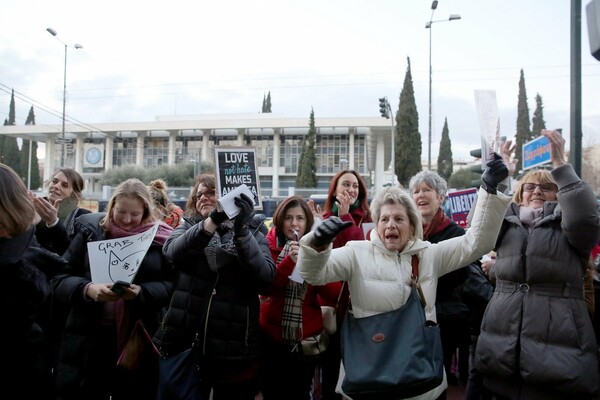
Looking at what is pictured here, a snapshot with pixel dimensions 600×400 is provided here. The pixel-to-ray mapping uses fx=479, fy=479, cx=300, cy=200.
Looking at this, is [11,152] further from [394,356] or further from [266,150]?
[394,356]

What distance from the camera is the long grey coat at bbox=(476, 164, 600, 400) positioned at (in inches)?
112

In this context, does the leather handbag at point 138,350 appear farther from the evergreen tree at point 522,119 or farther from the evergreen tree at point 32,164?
the evergreen tree at point 32,164

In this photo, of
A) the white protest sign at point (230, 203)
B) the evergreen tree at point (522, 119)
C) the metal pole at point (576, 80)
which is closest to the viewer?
the white protest sign at point (230, 203)

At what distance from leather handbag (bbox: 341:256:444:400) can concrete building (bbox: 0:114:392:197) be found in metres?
49.8

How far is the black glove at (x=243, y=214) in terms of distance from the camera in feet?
9.93

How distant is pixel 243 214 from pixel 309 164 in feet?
161

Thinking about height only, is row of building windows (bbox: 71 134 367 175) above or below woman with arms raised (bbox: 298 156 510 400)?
above

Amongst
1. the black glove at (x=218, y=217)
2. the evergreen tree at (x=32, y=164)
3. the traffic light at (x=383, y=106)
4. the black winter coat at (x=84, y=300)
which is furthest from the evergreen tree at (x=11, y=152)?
the black glove at (x=218, y=217)

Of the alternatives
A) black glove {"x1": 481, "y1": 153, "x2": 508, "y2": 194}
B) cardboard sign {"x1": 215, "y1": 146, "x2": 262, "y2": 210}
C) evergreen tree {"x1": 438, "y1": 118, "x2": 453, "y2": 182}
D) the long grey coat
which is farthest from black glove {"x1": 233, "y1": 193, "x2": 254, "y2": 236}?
evergreen tree {"x1": 438, "y1": 118, "x2": 453, "y2": 182}

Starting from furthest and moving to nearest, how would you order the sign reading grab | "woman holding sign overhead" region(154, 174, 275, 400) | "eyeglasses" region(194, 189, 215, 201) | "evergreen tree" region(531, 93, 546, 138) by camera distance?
"evergreen tree" region(531, 93, 546, 138)
the sign reading grab
"eyeglasses" region(194, 189, 215, 201)
"woman holding sign overhead" region(154, 174, 275, 400)

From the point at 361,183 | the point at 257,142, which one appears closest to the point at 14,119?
the point at 257,142

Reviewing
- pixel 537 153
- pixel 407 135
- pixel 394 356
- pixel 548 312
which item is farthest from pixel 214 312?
pixel 407 135

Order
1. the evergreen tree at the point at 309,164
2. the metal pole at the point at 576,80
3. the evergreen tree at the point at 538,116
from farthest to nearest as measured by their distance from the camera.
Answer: the evergreen tree at the point at 538,116, the evergreen tree at the point at 309,164, the metal pole at the point at 576,80

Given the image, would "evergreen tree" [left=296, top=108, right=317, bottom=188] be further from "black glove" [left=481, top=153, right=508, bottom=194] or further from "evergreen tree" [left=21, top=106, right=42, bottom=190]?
"black glove" [left=481, top=153, right=508, bottom=194]
